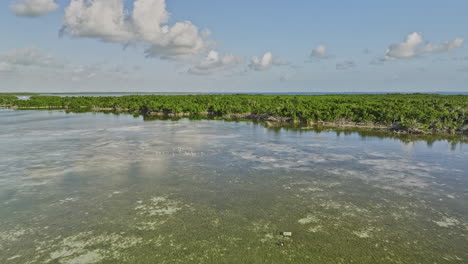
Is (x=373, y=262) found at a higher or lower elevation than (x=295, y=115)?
lower

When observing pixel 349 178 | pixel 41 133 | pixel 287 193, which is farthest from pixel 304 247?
pixel 41 133

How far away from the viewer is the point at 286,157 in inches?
757

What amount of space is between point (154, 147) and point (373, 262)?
17.8 metres

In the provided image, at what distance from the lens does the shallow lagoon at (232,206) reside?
8.31 m

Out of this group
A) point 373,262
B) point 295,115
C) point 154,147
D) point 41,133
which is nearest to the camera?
point 373,262

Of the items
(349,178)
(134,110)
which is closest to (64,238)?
(349,178)

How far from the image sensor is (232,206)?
1124 centimetres

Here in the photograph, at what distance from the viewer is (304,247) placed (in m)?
8.49

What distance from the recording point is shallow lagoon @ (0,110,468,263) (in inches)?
327

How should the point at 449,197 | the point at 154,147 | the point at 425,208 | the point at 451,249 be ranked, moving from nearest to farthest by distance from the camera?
the point at 451,249 < the point at 425,208 < the point at 449,197 < the point at 154,147

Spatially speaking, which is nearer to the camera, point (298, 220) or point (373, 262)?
point (373, 262)

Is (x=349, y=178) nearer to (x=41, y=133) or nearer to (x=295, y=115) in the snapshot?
(x=295, y=115)

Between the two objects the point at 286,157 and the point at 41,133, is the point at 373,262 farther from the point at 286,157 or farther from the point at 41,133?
the point at 41,133

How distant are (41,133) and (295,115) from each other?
1182 inches
